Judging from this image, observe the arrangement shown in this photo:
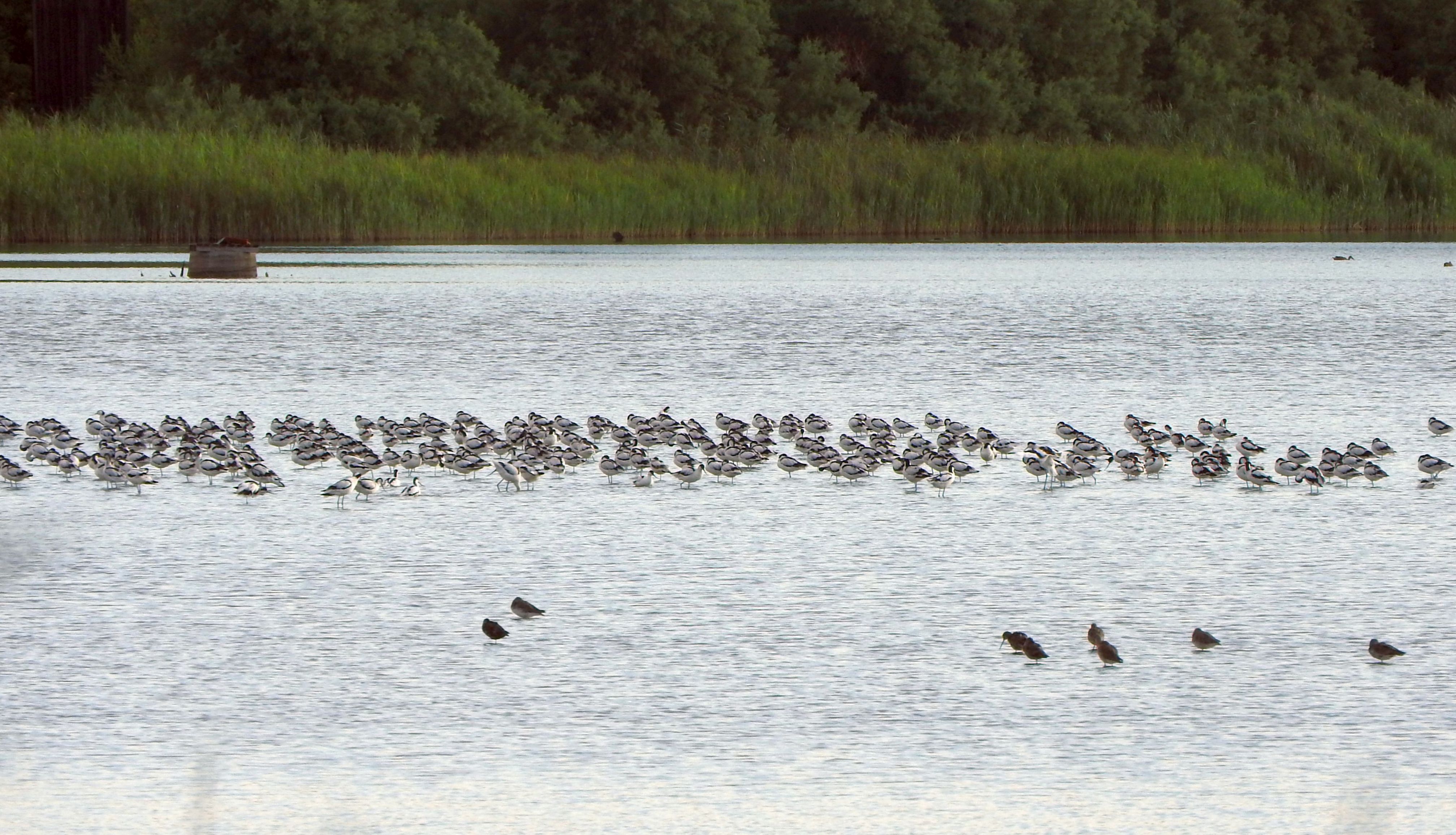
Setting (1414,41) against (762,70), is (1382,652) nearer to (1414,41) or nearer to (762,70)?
(762,70)

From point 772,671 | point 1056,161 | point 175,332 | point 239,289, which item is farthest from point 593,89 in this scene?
point 772,671

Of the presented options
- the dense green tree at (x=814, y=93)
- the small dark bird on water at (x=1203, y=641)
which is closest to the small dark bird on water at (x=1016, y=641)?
the small dark bird on water at (x=1203, y=641)

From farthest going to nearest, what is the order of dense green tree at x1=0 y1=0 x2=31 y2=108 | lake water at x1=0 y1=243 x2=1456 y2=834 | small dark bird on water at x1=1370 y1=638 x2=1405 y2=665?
1. dense green tree at x1=0 y1=0 x2=31 y2=108
2. small dark bird on water at x1=1370 y1=638 x2=1405 y2=665
3. lake water at x1=0 y1=243 x2=1456 y2=834

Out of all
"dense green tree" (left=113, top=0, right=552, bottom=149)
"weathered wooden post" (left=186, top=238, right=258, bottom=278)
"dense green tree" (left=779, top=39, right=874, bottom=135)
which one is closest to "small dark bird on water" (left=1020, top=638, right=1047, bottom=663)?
"weathered wooden post" (left=186, top=238, right=258, bottom=278)

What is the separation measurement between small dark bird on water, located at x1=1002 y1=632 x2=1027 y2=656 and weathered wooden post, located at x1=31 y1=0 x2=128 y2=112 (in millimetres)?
46721

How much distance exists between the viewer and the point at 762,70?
2308 inches

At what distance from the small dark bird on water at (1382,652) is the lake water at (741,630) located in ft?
0.21

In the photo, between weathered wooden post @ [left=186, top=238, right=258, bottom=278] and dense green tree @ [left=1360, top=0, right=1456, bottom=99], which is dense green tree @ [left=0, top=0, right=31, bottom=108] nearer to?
weathered wooden post @ [left=186, top=238, right=258, bottom=278]

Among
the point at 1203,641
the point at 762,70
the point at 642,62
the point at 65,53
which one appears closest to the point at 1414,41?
the point at 762,70

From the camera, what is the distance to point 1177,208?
38219mm

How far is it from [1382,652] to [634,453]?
511 cm

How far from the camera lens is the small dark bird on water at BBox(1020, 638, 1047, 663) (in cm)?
699

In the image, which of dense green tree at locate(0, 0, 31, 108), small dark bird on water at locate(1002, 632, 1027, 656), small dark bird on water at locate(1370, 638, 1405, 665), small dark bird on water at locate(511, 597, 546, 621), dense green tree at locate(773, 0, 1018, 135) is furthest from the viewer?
dense green tree at locate(773, 0, 1018, 135)

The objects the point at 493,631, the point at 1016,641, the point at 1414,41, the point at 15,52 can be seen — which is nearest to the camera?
the point at 1016,641
